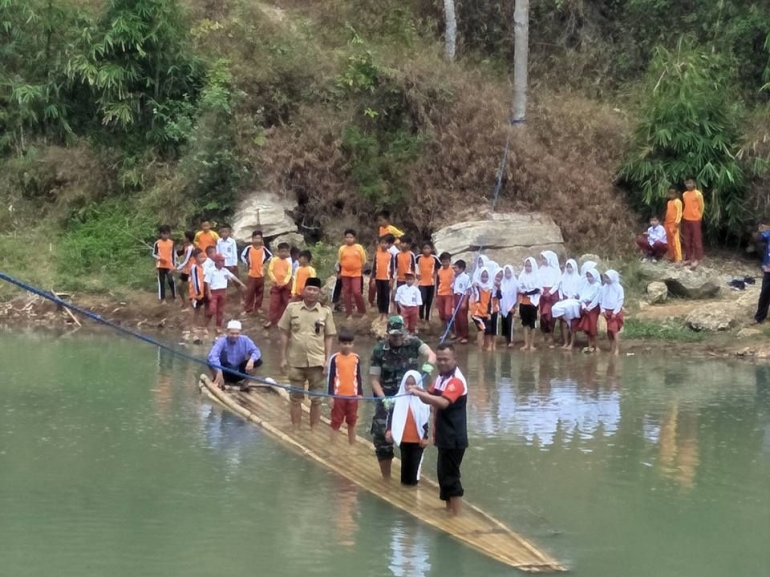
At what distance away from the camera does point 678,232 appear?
71.8ft

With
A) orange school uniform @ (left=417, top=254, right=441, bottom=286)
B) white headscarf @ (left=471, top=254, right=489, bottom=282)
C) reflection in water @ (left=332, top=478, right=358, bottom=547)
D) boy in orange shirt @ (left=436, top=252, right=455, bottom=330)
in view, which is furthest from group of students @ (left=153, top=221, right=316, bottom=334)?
reflection in water @ (left=332, top=478, right=358, bottom=547)

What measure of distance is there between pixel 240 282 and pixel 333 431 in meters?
8.43

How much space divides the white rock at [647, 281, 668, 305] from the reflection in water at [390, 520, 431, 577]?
11.8m

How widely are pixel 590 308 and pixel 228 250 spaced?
→ 5895 mm

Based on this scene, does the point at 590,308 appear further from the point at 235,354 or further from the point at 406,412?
the point at 406,412

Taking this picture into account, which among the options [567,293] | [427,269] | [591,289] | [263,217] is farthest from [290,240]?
[591,289]

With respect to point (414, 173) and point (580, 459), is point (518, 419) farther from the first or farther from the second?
point (414, 173)

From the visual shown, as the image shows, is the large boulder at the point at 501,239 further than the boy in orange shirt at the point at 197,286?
Yes

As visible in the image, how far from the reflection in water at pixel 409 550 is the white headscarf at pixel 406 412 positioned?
2.46 feet

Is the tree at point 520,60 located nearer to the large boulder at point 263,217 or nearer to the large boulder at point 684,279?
the large boulder at point 684,279

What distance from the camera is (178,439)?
12039mm

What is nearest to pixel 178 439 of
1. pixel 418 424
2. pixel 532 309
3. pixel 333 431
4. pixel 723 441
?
pixel 333 431

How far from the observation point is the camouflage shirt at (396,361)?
10.5 meters

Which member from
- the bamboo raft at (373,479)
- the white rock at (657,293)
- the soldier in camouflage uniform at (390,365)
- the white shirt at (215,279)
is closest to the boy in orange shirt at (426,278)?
the white shirt at (215,279)
